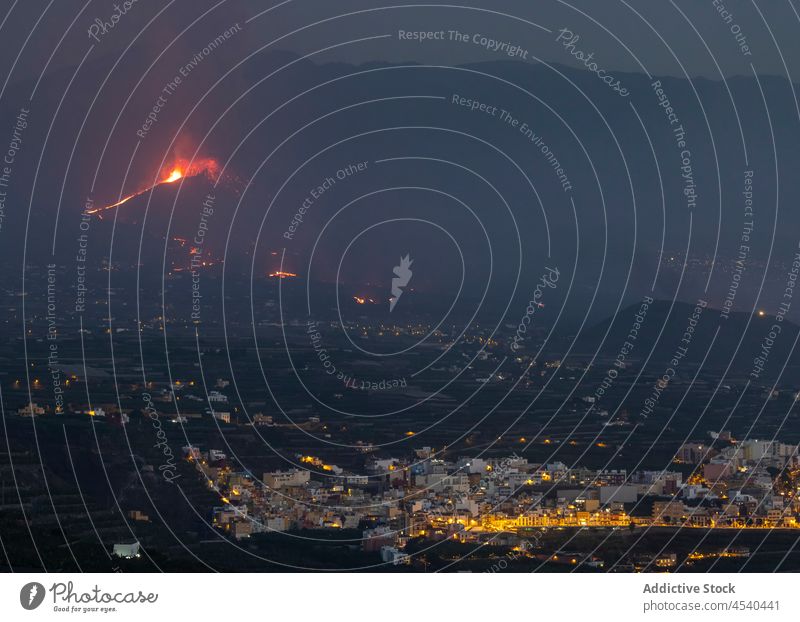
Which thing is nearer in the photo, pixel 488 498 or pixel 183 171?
pixel 488 498

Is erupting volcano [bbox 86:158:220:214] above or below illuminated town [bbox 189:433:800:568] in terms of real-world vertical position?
above

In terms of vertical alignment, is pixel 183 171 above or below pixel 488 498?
above

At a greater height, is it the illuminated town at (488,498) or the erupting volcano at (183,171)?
the erupting volcano at (183,171)

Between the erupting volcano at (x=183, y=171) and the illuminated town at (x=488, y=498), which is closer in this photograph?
the illuminated town at (x=488, y=498)

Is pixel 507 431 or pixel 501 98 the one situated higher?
pixel 501 98

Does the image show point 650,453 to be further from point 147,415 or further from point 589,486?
point 147,415

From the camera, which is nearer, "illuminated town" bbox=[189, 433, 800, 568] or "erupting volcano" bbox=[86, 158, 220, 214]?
"illuminated town" bbox=[189, 433, 800, 568]
